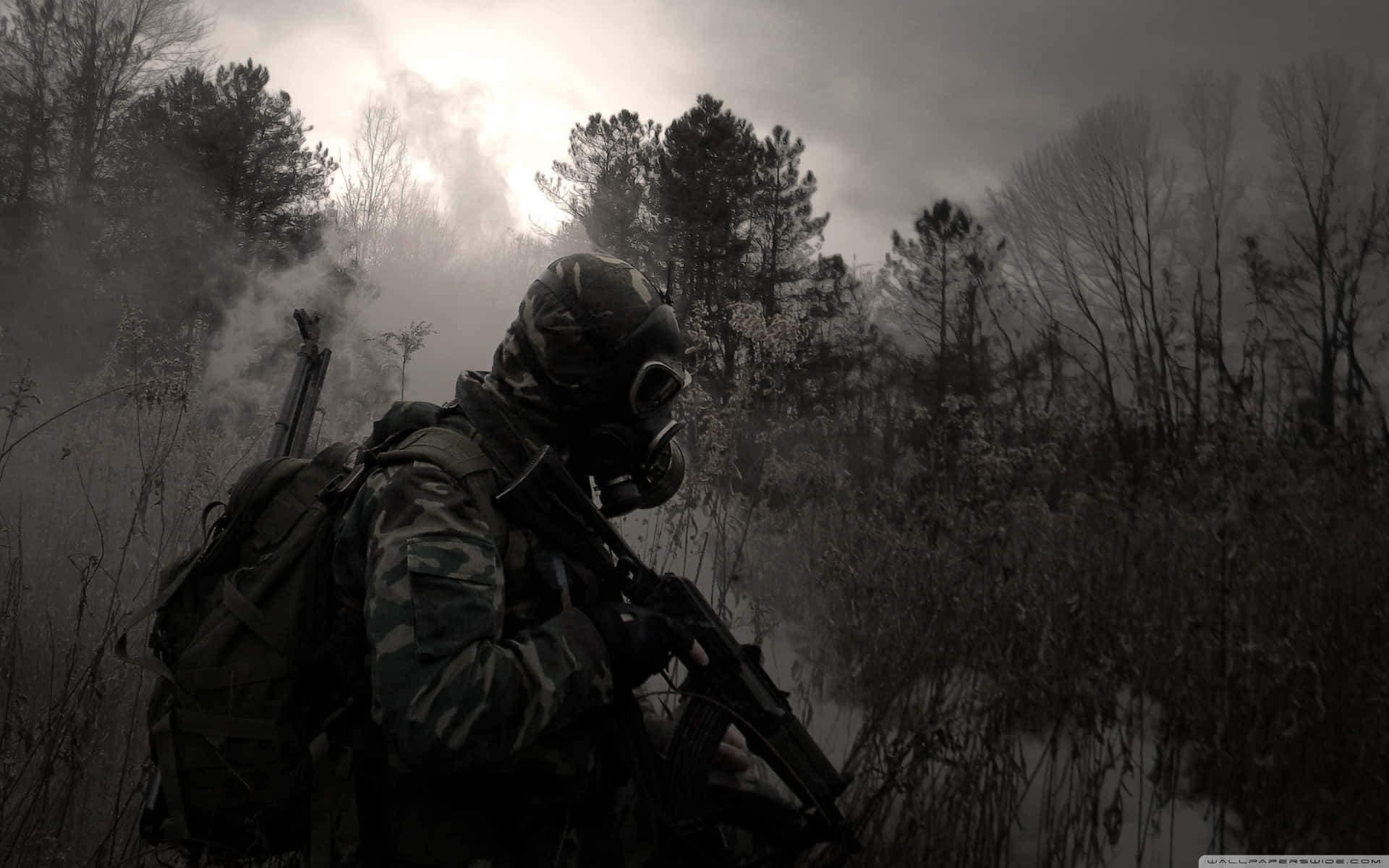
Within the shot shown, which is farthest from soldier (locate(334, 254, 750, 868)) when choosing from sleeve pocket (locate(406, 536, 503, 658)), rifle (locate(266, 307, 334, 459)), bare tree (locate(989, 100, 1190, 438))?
bare tree (locate(989, 100, 1190, 438))

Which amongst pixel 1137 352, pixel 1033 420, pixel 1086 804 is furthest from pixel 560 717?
pixel 1137 352

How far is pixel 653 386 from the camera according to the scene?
1.64 m

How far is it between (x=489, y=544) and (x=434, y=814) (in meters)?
0.51

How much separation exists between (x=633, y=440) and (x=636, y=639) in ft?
1.56

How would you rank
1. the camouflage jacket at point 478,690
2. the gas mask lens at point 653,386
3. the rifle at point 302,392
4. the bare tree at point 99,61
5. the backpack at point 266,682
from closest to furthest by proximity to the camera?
the camouflage jacket at point 478,690, the backpack at point 266,682, the gas mask lens at point 653,386, the rifle at point 302,392, the bare tree at point 99,61

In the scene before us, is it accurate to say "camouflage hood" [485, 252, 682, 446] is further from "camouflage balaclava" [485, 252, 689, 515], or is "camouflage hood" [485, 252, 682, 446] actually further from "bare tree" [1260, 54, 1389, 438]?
"bare tree" [1260, 54, 1389, 438]

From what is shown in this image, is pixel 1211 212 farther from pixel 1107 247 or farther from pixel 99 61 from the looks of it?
pixel 99 61

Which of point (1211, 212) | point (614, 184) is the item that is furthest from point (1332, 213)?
point (614, 184)

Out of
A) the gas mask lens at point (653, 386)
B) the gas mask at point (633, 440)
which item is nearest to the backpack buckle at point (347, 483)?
the gas mask at point (633, 440)

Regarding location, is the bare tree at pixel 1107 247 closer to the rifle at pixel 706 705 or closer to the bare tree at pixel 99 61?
the rifle at pixel 706 705

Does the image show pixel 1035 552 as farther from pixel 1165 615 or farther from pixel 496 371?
pixel 496 371

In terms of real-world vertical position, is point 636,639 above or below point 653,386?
below

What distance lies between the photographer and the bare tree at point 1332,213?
186 inches

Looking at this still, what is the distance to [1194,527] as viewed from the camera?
140 inches
